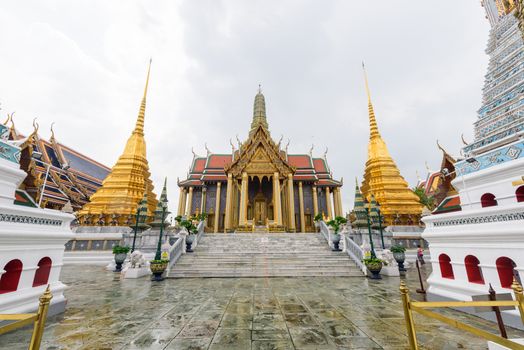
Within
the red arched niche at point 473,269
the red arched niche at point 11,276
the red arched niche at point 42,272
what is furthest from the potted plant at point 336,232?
the red arched niche at point 11,276

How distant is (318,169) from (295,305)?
80.9 feet

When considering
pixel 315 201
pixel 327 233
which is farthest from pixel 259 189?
pixel 327 233

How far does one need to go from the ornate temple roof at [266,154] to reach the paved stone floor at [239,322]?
1640 centimetres

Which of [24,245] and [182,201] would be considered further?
[182,201]

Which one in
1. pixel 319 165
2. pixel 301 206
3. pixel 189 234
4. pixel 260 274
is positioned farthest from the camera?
pixel 319 165

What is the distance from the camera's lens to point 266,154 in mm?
22906

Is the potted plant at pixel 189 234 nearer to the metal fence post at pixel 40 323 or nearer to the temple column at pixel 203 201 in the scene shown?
the temple column at pixel 203 201

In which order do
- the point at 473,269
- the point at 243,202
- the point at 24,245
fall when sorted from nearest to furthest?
1. the point at 24,245
2. the point at 473,269
3. the point at 243,202

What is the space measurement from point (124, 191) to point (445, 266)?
2002 cm

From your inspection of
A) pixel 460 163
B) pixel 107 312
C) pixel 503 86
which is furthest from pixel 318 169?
pixel 107 312

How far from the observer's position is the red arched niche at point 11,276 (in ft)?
13.9

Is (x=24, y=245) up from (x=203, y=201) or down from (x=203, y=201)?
down

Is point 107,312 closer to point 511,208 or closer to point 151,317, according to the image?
point 151,317

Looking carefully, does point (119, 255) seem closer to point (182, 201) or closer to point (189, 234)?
point (189, 234)
